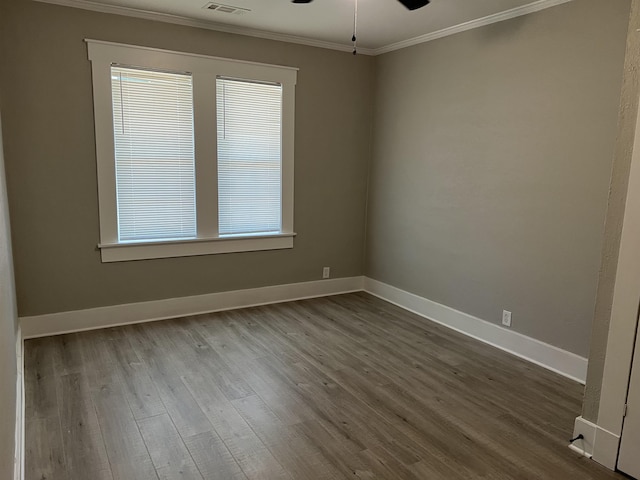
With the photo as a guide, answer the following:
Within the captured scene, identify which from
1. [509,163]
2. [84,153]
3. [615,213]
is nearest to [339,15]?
[509,163]

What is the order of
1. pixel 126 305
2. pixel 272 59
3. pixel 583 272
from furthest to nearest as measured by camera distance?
pixel 272 59 → pixel 126 305 → pixel 583 272

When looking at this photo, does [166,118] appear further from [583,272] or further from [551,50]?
[583,272]

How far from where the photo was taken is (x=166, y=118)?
3994mm

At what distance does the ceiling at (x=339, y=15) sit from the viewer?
3383mm

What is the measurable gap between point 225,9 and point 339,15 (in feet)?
2.96

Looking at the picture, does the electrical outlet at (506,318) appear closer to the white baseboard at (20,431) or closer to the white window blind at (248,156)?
the white window blind at (248,156)

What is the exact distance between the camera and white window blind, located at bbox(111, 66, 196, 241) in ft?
12.6

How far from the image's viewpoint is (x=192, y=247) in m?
4.26

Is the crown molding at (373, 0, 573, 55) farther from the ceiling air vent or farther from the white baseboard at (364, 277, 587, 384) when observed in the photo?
the white baseboard at (364, 277, 587, 384)

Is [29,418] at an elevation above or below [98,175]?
below

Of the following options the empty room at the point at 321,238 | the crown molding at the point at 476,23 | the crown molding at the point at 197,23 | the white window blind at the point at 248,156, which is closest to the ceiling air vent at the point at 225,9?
the empty room at the point at 321,238

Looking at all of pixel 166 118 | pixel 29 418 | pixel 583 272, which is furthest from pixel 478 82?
pixel 29 418

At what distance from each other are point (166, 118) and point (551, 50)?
307 centimetres

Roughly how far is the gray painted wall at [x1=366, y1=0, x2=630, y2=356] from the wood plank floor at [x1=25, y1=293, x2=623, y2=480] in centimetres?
59
